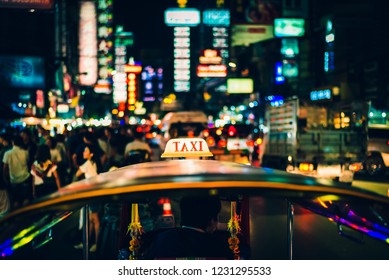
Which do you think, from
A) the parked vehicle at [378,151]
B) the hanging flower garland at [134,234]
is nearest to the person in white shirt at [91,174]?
the hanging flower garland at [134,234]

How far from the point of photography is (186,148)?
6.89 metres

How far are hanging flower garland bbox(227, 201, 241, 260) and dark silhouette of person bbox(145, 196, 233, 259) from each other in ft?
3.16

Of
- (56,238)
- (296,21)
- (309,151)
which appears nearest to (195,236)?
(56,238)

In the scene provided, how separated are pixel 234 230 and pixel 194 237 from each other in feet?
4.85

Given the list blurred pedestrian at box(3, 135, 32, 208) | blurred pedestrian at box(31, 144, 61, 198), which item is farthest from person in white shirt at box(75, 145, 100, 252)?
blurred pedestrian at box(3, 135, 32, 208)

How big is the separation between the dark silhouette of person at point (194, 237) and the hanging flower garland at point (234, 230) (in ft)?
3.16

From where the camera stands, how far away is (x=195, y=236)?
3.41 m

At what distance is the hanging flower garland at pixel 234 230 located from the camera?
182 inches

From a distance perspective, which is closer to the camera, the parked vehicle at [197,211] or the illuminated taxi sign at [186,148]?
the parked vehicle at [197,211]

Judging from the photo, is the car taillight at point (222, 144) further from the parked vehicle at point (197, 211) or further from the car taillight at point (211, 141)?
the parked vehicle at point (197, 211)

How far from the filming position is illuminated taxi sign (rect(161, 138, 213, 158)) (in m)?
6.80

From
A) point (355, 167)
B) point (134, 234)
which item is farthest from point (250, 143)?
point (134, 234)
